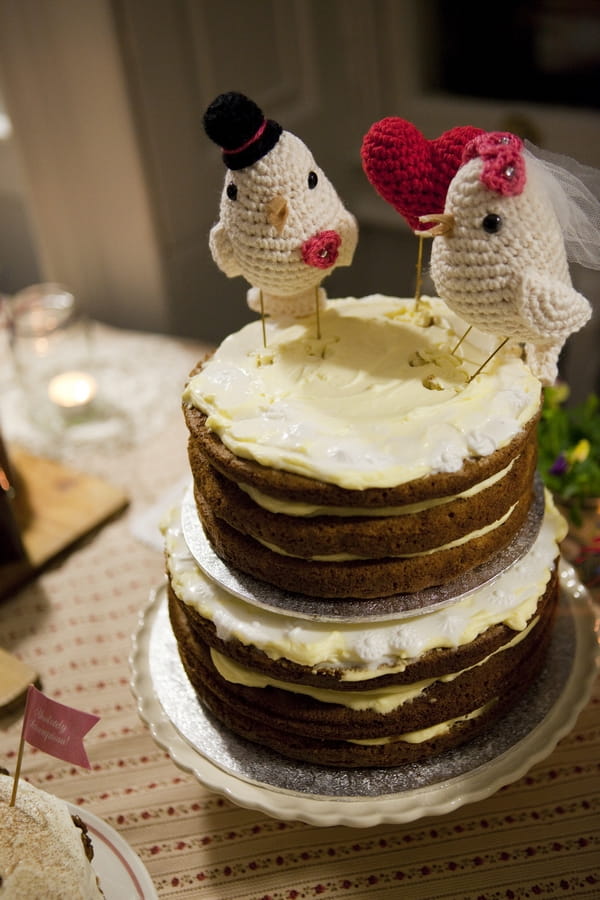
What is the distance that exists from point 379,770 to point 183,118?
6.41 ft

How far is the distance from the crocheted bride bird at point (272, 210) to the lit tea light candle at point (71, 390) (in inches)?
47.5

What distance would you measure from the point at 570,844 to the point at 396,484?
619 mm

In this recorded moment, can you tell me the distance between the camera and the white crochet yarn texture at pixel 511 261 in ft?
3.14

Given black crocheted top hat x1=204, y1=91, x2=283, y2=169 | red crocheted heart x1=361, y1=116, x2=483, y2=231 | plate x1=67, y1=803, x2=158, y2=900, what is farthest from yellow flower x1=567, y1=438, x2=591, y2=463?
plate x1=67, y1=803, x2=158, y2=900

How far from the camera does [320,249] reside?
1.09m

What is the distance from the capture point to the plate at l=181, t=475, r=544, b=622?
1.06 meters

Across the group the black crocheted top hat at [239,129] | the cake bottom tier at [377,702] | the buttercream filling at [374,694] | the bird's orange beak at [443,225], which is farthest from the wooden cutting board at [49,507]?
the bird's orange beak at [443,225]

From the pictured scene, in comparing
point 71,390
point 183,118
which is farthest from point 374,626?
point 183,118

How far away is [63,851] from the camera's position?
100 centimetres

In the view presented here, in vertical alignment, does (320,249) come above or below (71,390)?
above

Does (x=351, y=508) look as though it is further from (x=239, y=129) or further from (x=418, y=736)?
(x=239, y=129)

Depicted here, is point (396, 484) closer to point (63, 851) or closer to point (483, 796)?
point (483, 796)

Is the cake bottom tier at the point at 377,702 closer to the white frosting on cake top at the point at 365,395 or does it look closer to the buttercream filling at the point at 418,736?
the buttercream filling at the point at 418,736

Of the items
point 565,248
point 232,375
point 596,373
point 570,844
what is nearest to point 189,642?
point 232,375
